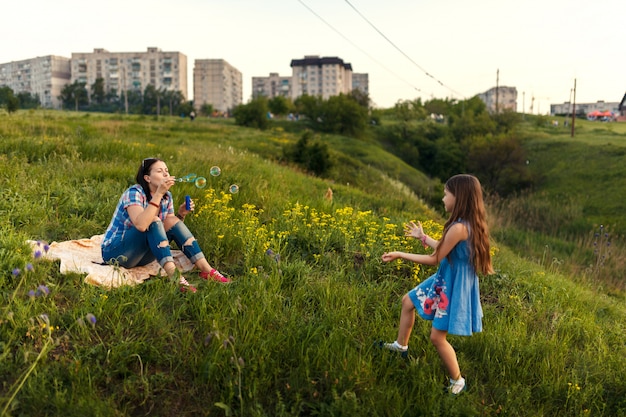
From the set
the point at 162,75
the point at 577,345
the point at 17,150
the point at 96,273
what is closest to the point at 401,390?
the point at 577,345

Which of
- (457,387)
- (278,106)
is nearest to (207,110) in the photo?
(278,106)

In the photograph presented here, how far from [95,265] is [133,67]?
12349 cm

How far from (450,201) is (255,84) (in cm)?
14902

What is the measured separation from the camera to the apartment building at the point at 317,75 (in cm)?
12125

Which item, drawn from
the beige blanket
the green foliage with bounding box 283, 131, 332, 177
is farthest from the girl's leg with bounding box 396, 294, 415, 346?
the green foliage with bounding box 283, 131, 332, 177

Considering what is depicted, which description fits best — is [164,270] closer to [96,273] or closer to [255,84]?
[96,273]

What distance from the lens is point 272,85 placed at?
14462 cm

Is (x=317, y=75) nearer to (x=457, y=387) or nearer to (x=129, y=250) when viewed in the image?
(x=129, y=250)

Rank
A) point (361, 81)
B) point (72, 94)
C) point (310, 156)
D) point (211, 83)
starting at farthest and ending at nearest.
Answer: point (361, 81)
point (211, 83)
point (72, 94)
point (310, 156)

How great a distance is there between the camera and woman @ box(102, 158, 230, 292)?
→ 14.4 ft

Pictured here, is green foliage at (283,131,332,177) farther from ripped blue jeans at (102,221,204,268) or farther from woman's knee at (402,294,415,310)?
woman's knee at (402,294,415,310)

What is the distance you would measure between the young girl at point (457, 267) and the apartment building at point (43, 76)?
125864 millimetres

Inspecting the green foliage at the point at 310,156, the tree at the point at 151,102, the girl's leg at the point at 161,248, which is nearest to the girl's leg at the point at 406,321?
the girl's leg at the point at 161,248

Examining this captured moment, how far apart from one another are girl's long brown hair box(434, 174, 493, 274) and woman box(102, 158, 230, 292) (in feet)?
7.33
